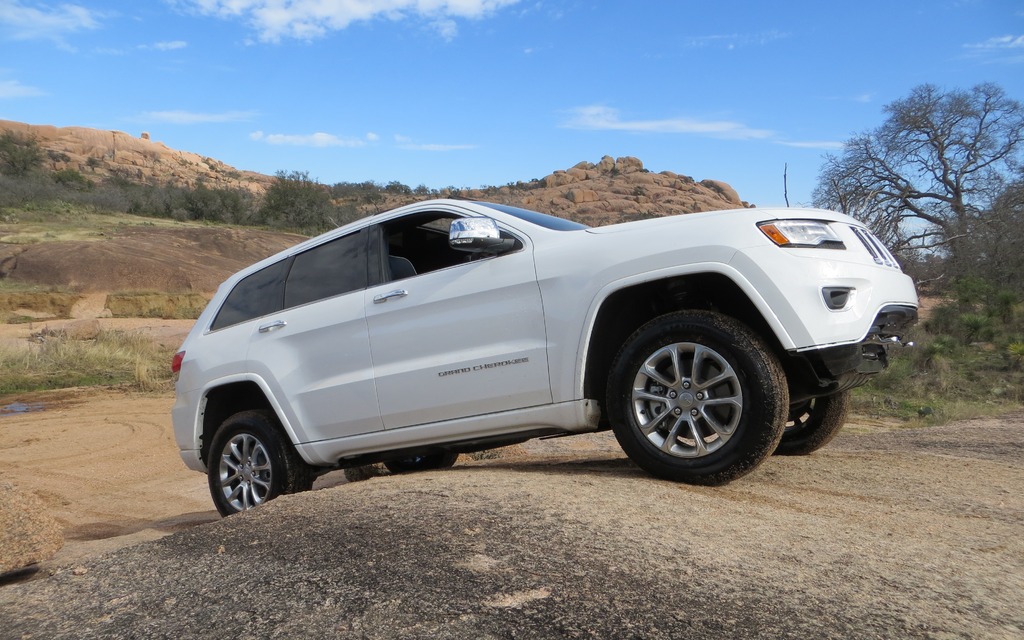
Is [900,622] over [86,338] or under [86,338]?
under

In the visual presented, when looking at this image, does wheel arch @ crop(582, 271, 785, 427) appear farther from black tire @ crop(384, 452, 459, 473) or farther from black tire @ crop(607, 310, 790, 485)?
black tire @ crop(384, 452, 459, 473)

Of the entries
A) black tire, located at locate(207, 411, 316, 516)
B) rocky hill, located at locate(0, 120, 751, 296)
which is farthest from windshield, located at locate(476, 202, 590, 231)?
rocky hill, located at locate(0, 120, 751, 296)

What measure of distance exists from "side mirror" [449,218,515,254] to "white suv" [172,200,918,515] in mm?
12

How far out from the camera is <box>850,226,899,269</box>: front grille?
444 centimetres

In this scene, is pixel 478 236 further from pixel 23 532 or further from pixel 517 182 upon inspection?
pixel 517 182

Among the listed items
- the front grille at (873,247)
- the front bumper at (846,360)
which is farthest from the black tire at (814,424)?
the front grille at (873,247)

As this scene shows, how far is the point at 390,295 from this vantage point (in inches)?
203

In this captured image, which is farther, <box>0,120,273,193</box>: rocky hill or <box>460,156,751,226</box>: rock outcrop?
<box>0,120,273,193</box>: rocky hill

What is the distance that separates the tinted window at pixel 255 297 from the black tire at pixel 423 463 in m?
1.64

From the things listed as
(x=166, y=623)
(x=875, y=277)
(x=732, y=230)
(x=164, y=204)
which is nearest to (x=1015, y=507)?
(x=875, y=277)

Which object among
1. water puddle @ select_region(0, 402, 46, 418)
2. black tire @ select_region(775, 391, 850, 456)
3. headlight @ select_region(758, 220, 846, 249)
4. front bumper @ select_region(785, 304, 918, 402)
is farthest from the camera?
water puddle @ select_region(0, 402, 46, 418)

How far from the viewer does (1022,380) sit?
560 inches

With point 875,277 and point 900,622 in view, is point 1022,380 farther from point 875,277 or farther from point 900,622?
point 900,622

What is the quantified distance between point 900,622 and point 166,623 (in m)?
2.45
